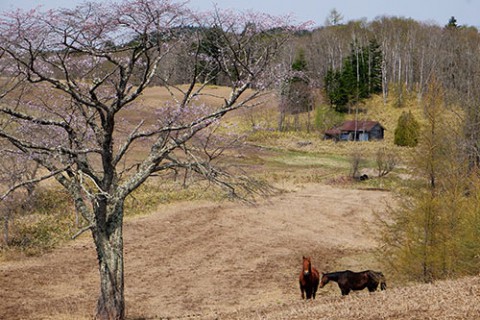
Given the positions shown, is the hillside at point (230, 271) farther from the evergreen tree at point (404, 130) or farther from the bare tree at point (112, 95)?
the evergreen tree at point (404, 130)

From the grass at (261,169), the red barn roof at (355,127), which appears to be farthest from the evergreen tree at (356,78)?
the red barn roof at (355,127)

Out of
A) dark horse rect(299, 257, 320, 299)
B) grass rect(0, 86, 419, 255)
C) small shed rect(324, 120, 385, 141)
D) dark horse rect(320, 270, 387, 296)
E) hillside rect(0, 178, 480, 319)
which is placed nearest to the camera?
hillside rect(0, 178, 480, 319)

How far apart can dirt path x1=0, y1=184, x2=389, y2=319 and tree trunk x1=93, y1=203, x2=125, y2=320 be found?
304 centimetres

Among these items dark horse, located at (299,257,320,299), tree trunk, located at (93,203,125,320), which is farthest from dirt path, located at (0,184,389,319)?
tree trunk, located at (93,203,125,320)

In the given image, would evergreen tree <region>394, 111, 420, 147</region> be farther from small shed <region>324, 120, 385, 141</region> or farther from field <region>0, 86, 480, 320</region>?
field <region>0, 86, 480, 320</region>

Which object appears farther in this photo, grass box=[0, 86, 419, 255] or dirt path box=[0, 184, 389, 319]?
grass box=[0, 86, 419, 255]

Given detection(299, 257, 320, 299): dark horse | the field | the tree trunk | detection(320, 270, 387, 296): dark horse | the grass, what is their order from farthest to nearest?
the grass
detection(299, 257, 320, 299): dark horse
detection(320, 270, 387, 296): dark horse
the tree trunk
the field

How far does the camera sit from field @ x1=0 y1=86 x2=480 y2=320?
13766 mm

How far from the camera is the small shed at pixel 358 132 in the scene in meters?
77.2

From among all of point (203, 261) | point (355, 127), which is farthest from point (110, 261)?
point (355, 127)

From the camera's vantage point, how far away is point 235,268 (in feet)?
87.8

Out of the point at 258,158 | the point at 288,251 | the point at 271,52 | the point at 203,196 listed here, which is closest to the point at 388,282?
the point at 288,251

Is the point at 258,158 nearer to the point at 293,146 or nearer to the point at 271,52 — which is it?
the point at 293,146

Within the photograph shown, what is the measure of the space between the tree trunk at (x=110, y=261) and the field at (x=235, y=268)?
3162 mm
